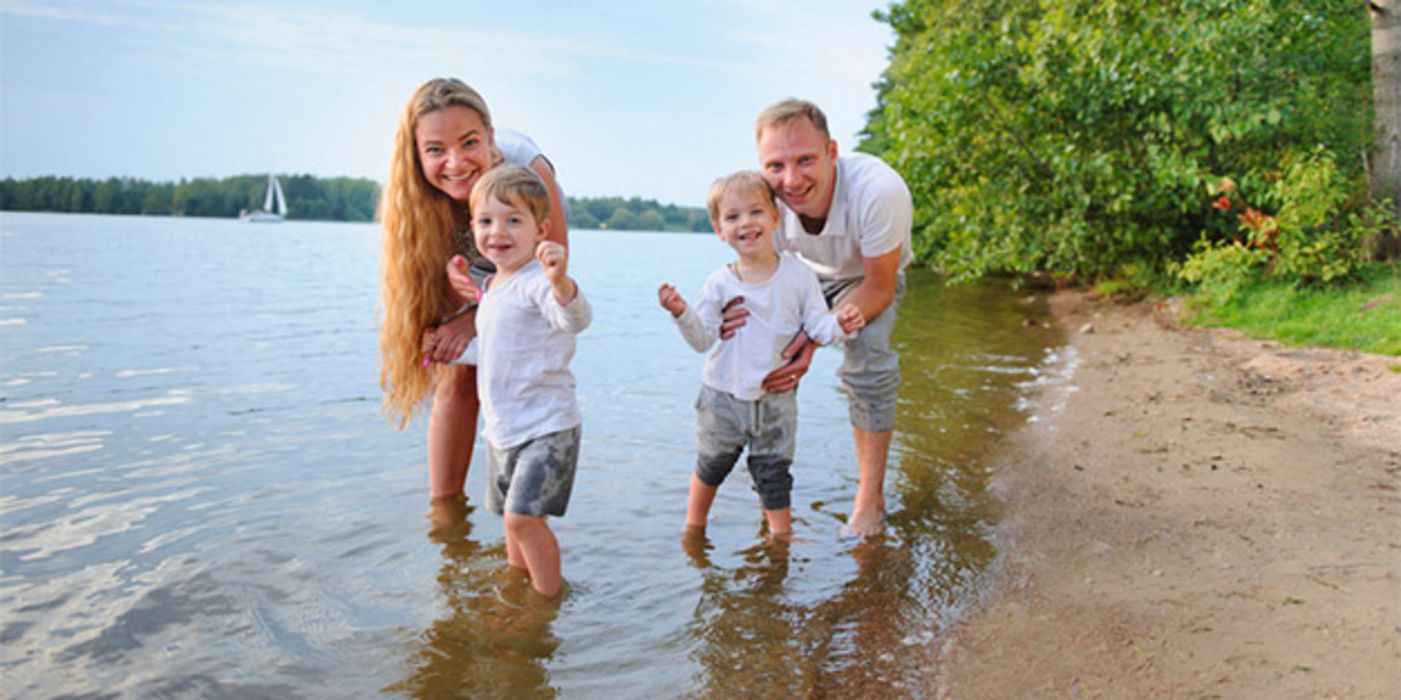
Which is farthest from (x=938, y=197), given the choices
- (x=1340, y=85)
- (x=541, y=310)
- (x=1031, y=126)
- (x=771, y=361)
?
(x=541, y=310)

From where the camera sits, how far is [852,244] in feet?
14.7

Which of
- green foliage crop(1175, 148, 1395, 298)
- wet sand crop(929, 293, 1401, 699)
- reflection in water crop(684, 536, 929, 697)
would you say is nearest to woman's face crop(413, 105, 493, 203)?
reflection in water crop(684, 536, 929, 697)

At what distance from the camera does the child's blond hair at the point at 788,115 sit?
163 inches

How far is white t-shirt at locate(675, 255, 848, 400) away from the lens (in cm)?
406

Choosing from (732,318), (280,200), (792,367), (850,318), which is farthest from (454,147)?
(280,200)

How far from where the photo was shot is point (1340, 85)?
423 inches

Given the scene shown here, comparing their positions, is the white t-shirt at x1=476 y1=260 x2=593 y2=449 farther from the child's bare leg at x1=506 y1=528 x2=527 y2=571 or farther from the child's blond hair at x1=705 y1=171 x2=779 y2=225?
the child's blond hair at x1=705 y1=171 x2=779 y2=225

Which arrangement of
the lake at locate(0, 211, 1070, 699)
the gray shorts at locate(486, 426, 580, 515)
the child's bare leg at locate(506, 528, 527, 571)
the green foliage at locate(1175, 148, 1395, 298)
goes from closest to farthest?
1. the lake at locate(0, 211, 1070, 699)
2. the gray shorts at locate(486, 426, 580, 515)
3. the child's bare leg at locate(506, 528, 527, 571)
4. the green foliage at locate(1175, 148, 1395, 298)

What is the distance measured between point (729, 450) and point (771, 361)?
0.44 meters

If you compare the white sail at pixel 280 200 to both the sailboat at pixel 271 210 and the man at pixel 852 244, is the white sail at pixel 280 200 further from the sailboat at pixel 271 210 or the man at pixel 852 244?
the man at pixel 852 244

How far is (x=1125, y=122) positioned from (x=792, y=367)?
8821mm

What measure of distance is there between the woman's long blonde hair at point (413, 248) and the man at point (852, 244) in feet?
4.48

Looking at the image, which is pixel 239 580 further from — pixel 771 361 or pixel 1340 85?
pixel 1340 85

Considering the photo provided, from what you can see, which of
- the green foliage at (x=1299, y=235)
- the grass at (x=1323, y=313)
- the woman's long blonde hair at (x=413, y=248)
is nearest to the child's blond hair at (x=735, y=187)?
the woman's long blonde hair at (x=413, y=248)
